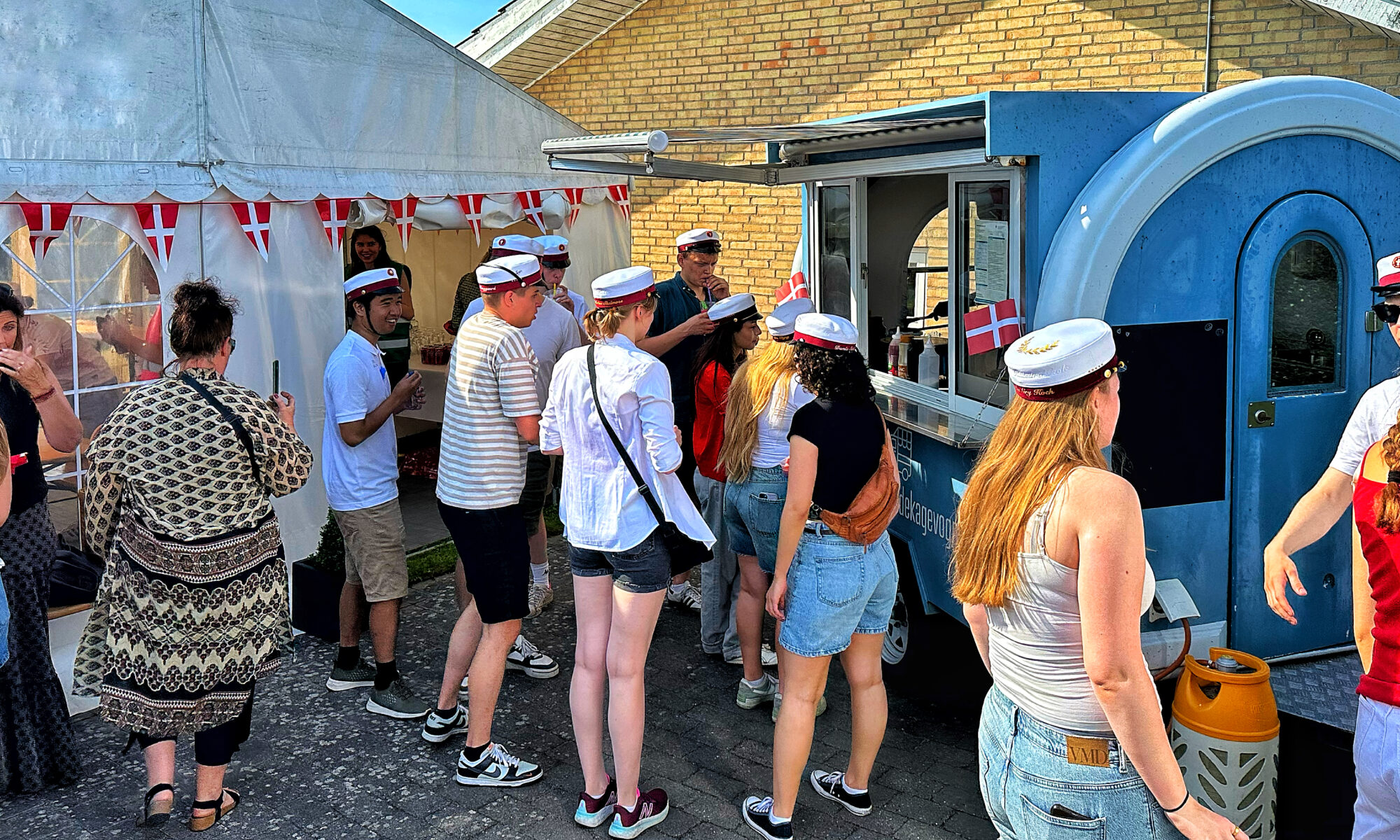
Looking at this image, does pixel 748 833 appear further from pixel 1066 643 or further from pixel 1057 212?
pixel 1057 212

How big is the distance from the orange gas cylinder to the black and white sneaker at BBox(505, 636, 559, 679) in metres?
2.82

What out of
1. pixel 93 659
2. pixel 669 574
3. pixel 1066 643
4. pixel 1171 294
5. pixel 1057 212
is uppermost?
pixel 1057 212

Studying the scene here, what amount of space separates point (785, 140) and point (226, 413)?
2.53 m

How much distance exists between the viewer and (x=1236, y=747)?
344cm

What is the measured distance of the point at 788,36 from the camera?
10648mm

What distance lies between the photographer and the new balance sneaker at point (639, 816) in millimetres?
3994

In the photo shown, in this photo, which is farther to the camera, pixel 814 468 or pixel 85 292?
pixel 85 292

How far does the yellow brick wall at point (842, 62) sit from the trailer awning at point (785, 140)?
4.13m

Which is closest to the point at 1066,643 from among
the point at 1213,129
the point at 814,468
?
the point at 814,468

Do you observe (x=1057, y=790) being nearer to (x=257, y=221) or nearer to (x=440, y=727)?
(x=440, y=727)

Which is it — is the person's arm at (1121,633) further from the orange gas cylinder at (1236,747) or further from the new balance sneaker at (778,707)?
the new balance sneaker at (778,707)

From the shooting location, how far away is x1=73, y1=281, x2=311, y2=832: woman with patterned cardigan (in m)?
3.82

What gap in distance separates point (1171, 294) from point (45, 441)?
14.8 feet

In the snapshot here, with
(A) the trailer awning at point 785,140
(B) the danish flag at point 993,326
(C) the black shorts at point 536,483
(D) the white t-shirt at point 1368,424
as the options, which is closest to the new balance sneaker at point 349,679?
(C) the black shorts at point 536,483
